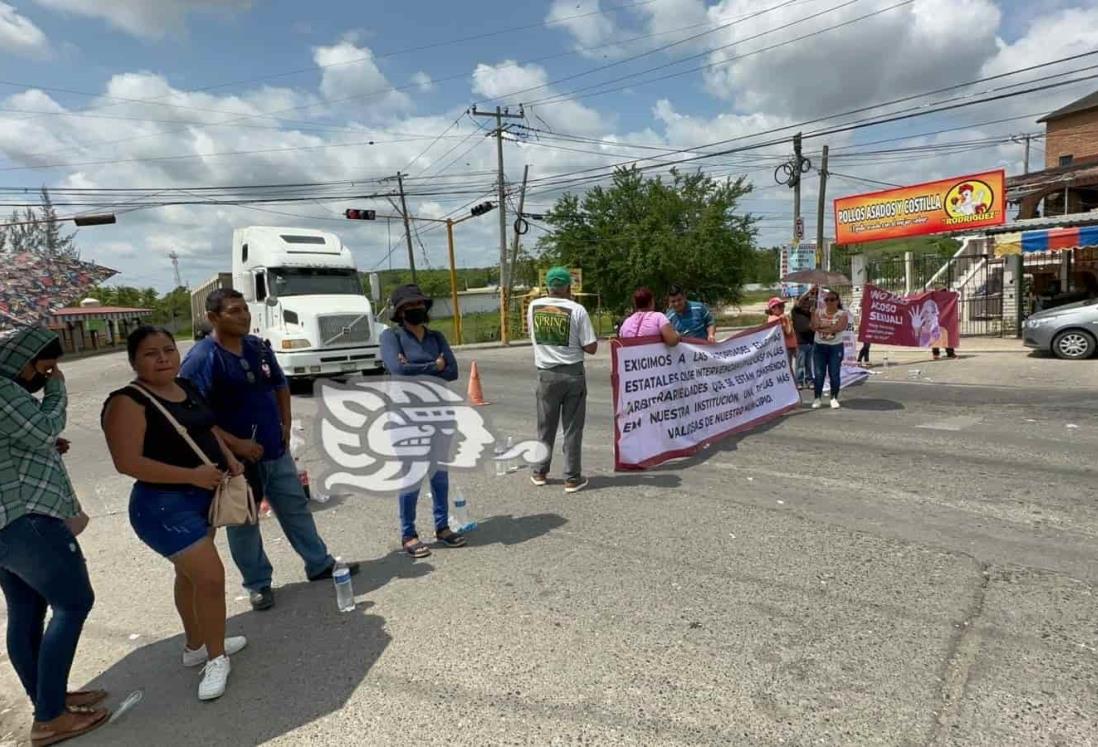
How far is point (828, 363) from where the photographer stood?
894cm

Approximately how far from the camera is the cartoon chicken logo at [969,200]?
727 inches

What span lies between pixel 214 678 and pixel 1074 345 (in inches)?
639

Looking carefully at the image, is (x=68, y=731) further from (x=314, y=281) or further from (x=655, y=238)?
(x=655, y=238)

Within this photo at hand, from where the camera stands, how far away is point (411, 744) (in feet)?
8.16

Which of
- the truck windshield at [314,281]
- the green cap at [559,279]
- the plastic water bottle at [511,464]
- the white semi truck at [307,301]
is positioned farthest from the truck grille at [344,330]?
the green cap at [559,279]

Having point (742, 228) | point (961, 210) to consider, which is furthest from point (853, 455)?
point (742, 228)

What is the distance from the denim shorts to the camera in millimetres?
2777

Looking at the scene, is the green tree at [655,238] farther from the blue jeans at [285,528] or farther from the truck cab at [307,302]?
the blue jeans at [285,528]

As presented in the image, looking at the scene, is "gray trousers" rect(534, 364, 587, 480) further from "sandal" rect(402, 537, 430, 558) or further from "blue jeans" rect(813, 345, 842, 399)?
"blue jeans" rect(813, 345, 842, 399)

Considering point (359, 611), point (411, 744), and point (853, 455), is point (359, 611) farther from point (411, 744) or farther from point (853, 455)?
point (853, 455)

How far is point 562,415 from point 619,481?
837 mm

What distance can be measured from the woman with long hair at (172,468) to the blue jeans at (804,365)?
897 centimetres

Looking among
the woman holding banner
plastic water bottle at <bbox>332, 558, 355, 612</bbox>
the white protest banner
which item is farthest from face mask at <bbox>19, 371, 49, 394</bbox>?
the woman holding banner

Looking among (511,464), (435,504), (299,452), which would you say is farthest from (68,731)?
(299,452)
